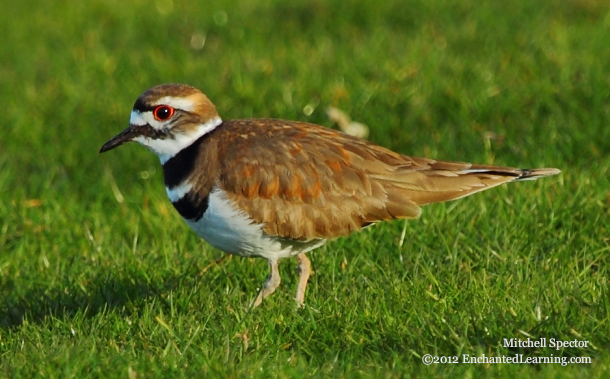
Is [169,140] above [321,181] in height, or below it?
above

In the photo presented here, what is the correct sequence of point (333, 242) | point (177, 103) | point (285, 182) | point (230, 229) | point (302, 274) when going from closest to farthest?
point (230, 229)
point (285, 182)
point (302, 274)
point (177, 103)
point (333, 242)

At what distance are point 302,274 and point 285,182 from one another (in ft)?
2.00

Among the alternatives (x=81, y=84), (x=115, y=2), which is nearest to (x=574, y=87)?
(x=81, y=84)

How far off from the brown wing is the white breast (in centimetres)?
6

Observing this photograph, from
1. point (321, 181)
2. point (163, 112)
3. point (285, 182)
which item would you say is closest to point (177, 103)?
point (163, 112)

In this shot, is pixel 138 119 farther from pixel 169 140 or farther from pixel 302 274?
pixel 302 274

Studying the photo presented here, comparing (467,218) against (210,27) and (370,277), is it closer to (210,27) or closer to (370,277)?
(370,277)

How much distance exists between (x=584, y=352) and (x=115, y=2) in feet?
33.0

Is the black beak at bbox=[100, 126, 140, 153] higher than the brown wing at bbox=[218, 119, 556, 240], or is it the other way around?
the black beak at bbox=[100, 126, 140, 153]

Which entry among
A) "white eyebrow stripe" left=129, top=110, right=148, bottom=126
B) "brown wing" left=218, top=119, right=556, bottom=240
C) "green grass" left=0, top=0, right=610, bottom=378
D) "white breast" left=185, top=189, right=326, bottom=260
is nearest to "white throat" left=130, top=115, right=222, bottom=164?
"white eyebrow stripe" left=129, top=110, right=148, bottom=126

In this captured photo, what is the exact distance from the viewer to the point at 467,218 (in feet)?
22.6

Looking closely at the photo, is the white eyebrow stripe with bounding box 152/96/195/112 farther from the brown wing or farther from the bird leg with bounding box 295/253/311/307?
the bird leg with bounding box 295/253/311/307

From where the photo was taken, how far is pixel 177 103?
6.39 m

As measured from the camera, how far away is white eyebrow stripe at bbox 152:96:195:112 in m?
6.37
